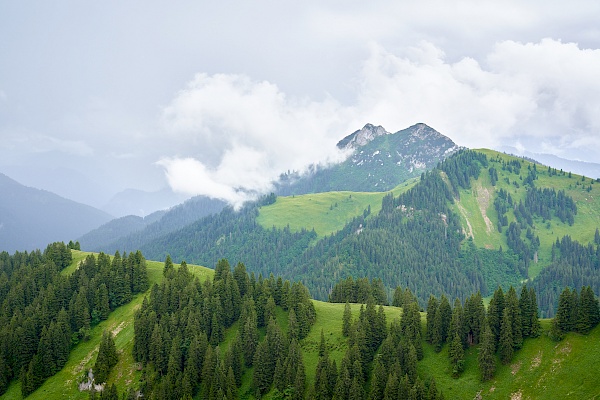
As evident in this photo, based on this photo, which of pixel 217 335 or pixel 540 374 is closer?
pixel 540 374

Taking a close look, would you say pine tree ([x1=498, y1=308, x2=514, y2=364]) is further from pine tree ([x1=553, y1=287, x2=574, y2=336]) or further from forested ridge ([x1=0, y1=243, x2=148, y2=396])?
forested ridge ([x1=0, y1=243, x2=148, y2=396])

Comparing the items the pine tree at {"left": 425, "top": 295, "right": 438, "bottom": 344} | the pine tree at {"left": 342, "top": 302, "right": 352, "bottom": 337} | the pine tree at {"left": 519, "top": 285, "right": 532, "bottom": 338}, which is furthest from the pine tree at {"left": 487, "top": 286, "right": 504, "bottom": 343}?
the pine tree at {"left": 342, "top": 302, "right": 352, "bottom": 337}

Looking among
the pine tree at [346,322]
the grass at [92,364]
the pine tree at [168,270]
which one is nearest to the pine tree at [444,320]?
the pine tree at [346,322]

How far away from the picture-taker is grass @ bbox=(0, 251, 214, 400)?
349ft

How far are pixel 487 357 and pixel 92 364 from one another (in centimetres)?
9953

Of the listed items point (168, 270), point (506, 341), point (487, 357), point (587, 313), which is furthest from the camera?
point (168, 270)

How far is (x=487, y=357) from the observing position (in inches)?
3292

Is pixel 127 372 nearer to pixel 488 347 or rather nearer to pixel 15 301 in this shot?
pixel 15 301

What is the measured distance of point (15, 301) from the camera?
5448 inches

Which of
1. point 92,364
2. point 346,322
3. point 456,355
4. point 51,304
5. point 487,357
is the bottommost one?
point 92,364

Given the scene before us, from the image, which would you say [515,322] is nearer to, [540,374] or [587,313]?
[540,374]

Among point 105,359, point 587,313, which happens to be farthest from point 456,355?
point 105,359

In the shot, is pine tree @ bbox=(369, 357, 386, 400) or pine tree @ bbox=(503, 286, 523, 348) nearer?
pine tree @ bbox=(369, 357, 386, 400)

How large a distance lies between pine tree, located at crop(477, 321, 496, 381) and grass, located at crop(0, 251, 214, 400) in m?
81.8
